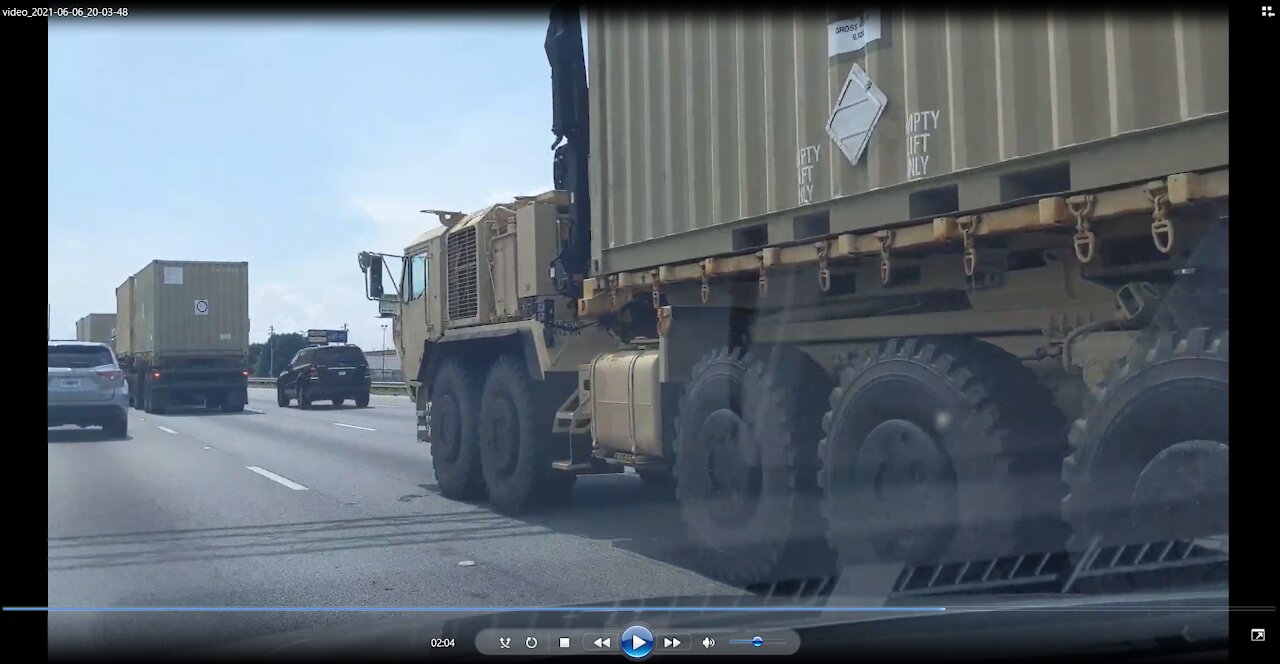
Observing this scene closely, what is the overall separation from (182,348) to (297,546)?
12434mm

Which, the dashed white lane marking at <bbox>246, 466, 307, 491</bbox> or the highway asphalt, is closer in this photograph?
the highway asphalt

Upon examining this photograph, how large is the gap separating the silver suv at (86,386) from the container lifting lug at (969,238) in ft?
17.1

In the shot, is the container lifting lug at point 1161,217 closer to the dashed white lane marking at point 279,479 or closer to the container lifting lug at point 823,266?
the container lifting lug at point 823,266

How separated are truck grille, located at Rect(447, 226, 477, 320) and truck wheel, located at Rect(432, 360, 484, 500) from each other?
0.52 metres

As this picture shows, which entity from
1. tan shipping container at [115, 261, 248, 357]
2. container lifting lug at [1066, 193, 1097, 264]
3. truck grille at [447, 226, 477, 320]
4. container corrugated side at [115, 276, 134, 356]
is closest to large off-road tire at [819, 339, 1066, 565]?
container lifting lug at [1066, 193, 1097, 264]

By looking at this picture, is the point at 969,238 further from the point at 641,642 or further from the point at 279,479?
the point at 279,479

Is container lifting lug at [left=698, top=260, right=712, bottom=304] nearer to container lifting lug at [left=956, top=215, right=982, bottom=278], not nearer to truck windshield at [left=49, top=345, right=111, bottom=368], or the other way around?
container lifting lug at [left=956, top=215, right=982, bottom=278]

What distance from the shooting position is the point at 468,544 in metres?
7.74

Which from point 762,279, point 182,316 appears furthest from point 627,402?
point 182,316

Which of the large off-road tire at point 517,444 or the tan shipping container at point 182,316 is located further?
the tan shipping container at point 182,316

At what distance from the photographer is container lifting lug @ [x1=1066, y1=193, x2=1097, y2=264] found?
3.93 metres

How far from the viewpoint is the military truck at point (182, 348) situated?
57.4 ft

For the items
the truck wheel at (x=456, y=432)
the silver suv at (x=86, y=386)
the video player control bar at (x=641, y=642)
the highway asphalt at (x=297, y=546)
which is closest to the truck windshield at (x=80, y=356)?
the silver suv at (x=86, y=386)

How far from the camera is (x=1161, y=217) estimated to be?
3.64 meters
